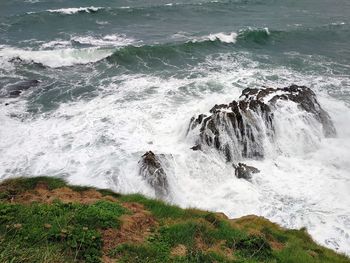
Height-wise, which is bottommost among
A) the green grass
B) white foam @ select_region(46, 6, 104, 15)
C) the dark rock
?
the dark rock

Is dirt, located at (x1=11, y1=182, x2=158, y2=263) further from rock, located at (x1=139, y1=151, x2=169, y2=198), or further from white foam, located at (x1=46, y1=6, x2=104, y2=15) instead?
white foam, located at (x1=46, y1=6, x2=104, y2=15)

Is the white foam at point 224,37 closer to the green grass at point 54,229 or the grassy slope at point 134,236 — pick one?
the grassy slope at point 134,236

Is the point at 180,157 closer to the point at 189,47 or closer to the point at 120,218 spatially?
the point at 120,218

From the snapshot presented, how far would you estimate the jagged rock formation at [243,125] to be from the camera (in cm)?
1688

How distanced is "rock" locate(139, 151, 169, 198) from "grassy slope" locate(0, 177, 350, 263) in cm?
307

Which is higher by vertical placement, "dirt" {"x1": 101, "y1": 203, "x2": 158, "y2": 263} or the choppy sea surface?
"dirt" {"x1": 101, "y1": 203, "x2": 158, "y2": 263}

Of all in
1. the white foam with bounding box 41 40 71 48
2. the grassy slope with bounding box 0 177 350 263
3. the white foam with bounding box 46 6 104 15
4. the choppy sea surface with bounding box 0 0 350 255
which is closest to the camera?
the grassy slope with bounding box 0 177 350 263

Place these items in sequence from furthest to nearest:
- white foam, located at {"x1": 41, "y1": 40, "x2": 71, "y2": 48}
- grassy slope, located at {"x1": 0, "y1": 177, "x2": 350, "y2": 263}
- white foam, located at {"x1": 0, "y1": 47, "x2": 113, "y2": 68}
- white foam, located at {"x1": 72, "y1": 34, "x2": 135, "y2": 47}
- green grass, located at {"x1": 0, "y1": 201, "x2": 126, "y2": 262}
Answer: white foam, located at {"x1": 72, "y1": 34, "x2": 135, "y2": 47}
white foam, located at {"x1": 41, "y1": 40, "x2": 71, "y2": 48}
white foam, located at {"x1": 0, "y1": 47, "x2": 113, "y2": 68}
grassy slope, located at {"x1": 0, "y1": 177, "x2": 350, "y2": 263}
green grass, located at {"x1": 0, "y1": 201, "x2": 126, "y2": 262}

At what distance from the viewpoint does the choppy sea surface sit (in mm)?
14734

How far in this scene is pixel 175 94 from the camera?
23.1 m

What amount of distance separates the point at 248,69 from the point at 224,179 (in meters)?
13.9

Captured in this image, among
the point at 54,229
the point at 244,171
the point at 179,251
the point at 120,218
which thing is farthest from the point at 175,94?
the point at 54,229

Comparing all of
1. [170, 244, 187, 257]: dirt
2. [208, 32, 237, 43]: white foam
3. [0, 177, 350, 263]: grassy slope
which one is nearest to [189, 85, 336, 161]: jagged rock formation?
[0, 177, 350, 263]: grassy slope

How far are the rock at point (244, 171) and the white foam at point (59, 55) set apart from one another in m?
17.8
